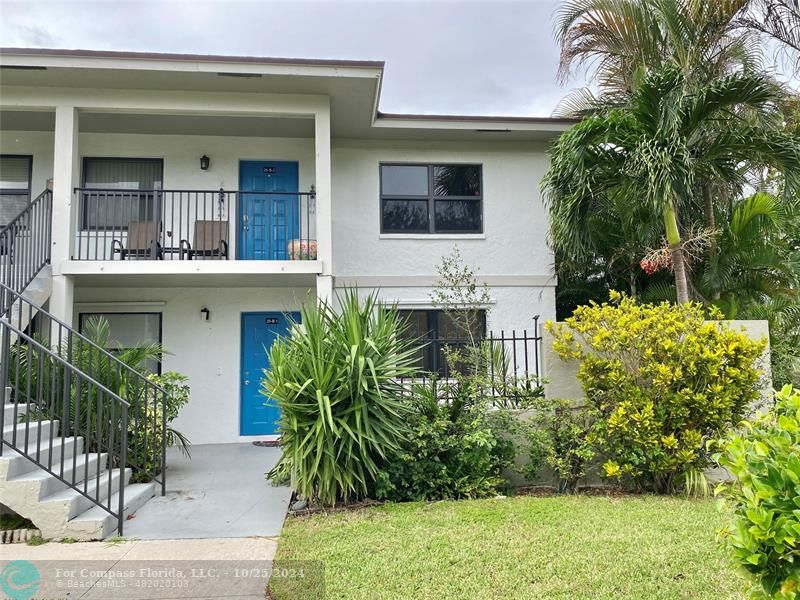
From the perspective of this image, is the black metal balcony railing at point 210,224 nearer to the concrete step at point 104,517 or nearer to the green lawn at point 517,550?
the concrete step at point 104,517

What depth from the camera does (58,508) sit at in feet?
15.6

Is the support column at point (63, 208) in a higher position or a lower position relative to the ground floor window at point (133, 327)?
higher

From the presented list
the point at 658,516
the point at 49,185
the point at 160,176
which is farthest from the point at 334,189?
the point at 658,516

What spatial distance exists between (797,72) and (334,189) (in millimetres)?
8409

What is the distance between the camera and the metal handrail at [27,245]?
755 cm

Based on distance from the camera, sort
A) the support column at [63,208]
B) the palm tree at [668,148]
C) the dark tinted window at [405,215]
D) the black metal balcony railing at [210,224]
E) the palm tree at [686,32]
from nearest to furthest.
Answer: the palm tree at [668,148]
the palm tree at [686,32]
the support column at [63,208]
the black metal balcony railing at [210,224]
the dark tinted window at [405,215]

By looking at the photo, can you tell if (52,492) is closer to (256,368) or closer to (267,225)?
(256,368)


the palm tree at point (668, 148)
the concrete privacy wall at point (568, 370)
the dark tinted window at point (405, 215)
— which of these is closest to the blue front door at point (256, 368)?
the dark tinted window at point (405, 215)

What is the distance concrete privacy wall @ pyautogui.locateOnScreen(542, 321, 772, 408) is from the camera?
6508mm

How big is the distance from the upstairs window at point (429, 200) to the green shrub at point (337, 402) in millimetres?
5452

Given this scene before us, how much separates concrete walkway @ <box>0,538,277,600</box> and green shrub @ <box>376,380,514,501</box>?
1.57 meters

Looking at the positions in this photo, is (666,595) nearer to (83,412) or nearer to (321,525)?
(321,525)

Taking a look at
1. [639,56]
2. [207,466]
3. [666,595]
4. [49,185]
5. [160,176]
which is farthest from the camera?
[160,176]

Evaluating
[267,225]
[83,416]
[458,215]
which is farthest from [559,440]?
[267,225]
